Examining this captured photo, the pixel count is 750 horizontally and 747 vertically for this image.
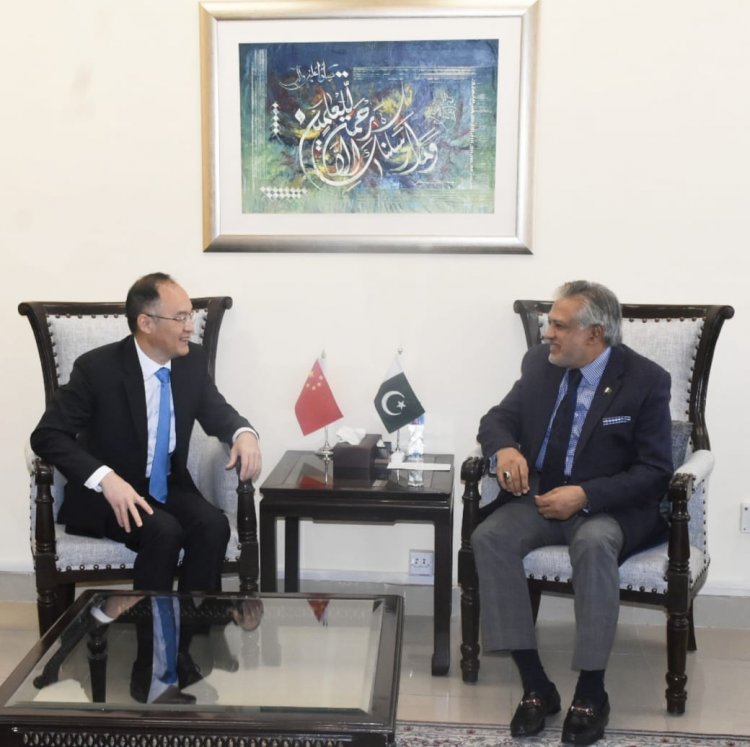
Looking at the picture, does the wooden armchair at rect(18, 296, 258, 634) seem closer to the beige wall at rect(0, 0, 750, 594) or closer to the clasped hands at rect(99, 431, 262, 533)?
the clasped hands at rect(99, 431, 262, 533)

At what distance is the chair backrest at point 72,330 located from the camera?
3.84 meters

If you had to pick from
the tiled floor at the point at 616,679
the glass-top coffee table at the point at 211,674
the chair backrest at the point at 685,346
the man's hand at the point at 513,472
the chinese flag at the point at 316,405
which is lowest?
the tiled floor at the point at 616,679

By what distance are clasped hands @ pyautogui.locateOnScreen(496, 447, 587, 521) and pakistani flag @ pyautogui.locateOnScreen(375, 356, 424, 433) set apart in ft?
1.63

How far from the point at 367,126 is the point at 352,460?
4.02 feet

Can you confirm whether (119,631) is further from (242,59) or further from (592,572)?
(242,59)

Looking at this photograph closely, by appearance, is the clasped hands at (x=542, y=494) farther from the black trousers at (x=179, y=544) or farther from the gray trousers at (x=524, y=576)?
the black trousers at (x=179, y=544)

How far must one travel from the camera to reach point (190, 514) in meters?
3.44

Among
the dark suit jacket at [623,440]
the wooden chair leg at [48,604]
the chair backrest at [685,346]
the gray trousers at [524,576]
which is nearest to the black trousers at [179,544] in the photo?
the wooden chair leg at [48,604]

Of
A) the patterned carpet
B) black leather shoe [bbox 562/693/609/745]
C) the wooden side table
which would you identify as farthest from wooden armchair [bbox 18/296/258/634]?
black leather shoe [bbox 562/693/609/745]

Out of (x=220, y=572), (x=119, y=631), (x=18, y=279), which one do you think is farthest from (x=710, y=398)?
(x=18, y=279)

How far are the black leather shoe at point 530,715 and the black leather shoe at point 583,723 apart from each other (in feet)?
0.25

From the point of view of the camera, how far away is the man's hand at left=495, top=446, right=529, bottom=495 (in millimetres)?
A: 3414

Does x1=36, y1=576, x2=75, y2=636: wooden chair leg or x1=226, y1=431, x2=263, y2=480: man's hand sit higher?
x1=226, y1=431, x2=263, y2=480: man's hand

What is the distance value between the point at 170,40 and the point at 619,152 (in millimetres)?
1689
